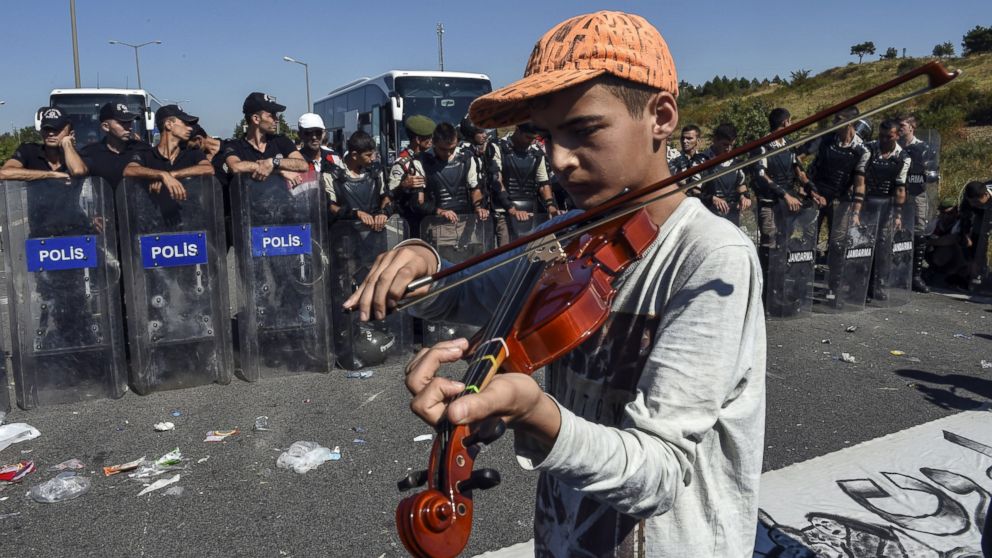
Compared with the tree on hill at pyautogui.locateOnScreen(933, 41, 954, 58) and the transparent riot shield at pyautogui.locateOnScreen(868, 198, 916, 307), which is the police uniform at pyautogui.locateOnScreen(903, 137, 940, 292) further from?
the tree on hill at pyautogui.locateOnScreen(933, 41, 954, 58)

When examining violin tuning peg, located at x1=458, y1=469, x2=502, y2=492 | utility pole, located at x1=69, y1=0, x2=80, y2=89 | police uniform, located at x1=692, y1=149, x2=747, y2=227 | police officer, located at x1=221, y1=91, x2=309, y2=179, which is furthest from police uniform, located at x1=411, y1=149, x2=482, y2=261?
utility pole, located at x1=69, y1=0, x2=80, y2=89

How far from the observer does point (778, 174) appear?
8.73 metres

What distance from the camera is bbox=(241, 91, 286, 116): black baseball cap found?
23.0 feet

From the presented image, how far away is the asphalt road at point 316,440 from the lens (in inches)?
142

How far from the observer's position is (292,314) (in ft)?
20.2

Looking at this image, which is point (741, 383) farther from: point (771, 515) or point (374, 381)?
point (374, 381)

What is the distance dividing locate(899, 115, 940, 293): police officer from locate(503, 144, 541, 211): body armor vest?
457 centimetres

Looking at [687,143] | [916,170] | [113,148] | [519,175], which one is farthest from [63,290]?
[916,170]

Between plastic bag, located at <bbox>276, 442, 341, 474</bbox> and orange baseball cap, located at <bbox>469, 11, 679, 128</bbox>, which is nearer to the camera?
orange baseball cap, located at <bbox>469, 11, 679, 128</bbox>

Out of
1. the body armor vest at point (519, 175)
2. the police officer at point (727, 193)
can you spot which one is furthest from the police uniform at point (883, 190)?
the body armor vest at point (519, 175)

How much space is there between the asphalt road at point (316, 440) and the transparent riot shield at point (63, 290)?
0.22 meters

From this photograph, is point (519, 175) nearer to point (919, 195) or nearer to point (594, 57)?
point (919, 195)

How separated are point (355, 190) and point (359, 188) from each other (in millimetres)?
44

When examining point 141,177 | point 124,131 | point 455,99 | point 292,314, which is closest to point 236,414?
point 292,314
